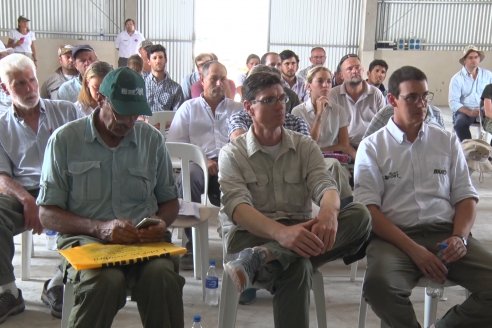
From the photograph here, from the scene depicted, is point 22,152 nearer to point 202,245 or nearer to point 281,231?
point 202,245

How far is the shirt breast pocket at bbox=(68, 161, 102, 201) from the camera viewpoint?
2307 mm

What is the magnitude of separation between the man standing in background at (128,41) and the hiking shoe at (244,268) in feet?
33.6

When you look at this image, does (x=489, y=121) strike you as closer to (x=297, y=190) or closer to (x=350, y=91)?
(x=350, y=91)

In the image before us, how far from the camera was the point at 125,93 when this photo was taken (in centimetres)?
223

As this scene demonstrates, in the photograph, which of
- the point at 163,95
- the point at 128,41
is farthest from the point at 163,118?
the point at 128,41

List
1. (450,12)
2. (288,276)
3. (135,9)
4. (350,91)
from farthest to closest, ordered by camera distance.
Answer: (450,12) < (135,9) < (350,91) < (288,276)

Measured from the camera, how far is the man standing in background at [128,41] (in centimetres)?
1182

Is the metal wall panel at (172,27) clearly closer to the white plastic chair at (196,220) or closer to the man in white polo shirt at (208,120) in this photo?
the man in white polo shirt at (208,120)

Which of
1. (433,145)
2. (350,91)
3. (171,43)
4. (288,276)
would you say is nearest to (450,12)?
(171,43)

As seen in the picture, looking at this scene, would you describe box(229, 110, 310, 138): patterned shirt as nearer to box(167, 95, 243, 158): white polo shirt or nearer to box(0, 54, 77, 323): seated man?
box(167, 95, 243, 158): white polo shirt

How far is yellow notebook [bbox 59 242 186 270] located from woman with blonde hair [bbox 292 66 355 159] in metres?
2.06

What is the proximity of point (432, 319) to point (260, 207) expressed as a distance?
97 centimetres

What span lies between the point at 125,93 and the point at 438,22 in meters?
12.6

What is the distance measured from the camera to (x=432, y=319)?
8.59 ft
